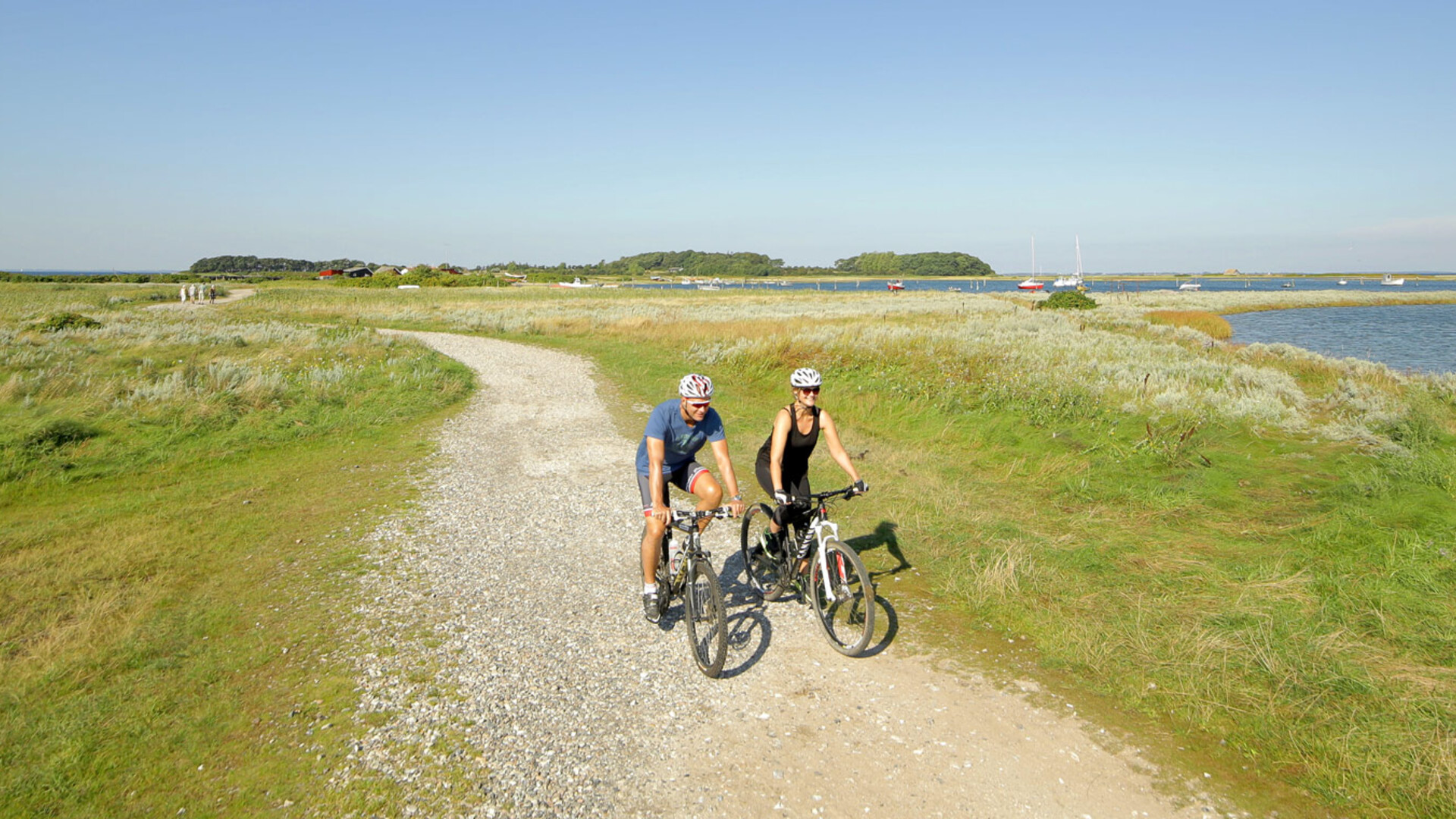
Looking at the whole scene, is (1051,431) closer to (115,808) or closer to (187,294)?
(115,808)

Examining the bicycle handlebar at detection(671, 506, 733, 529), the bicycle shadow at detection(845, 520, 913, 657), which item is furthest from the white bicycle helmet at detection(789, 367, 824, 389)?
the bicycle shadow at detection(845, 520, 913, 657)

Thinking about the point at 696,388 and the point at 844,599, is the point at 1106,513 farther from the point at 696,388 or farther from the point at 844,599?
the point at 696,388

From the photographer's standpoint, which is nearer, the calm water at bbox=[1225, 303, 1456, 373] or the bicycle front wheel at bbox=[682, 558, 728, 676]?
the bicycle front wheel at bbox=[682, 558, 728, 676]

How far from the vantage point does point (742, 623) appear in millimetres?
6641

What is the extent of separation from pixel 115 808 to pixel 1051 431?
42.6 feet

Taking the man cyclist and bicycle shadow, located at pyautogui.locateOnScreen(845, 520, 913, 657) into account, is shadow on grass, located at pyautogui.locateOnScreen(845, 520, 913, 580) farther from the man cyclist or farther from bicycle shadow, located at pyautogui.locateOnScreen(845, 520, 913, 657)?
the man cyclist

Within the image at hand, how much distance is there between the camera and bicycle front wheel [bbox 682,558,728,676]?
5.51 meters

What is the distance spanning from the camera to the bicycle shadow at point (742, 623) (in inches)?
234

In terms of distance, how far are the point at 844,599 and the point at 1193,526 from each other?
5.58 m

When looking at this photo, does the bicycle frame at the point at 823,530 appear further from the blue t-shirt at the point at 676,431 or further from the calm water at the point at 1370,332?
the calm water at the point at 1370,332

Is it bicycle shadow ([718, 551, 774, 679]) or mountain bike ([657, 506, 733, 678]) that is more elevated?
mountain bike ([657, 506, 733, 678])

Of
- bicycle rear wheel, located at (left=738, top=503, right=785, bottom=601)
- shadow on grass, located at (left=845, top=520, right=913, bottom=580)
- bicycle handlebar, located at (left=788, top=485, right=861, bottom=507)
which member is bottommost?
shadow on grass, located at (left=845, top=520, right=913, bottom=580)

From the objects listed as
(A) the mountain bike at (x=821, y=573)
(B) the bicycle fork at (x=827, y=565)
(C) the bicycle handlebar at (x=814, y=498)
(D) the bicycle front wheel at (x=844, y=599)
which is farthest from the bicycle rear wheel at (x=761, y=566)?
(B) the bicycle fork at (x=827, y=565)

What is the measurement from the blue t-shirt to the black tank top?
0.59 meters
